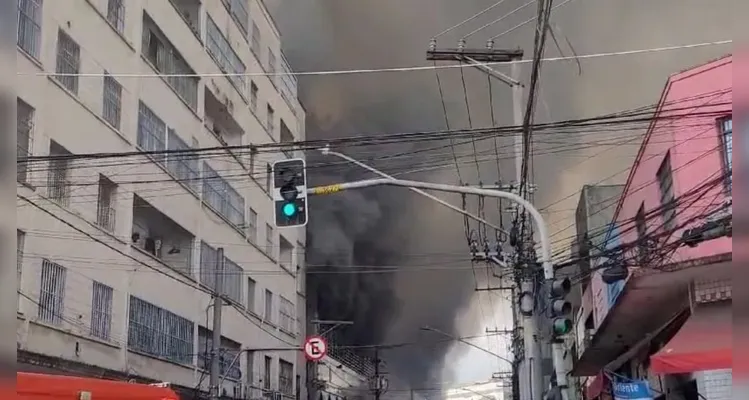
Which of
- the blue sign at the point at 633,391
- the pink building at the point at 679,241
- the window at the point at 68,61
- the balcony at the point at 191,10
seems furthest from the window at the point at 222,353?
the blue sign at the point at 633,391

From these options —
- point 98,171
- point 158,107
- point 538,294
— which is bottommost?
point 538,294

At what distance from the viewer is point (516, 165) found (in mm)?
17703

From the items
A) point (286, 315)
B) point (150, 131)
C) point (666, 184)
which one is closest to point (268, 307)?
point (286, 315)

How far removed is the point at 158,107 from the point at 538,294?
64.3ft

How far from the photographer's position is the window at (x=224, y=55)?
1475 inches

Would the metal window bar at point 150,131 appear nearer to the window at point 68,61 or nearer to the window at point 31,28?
the window at point 68,61

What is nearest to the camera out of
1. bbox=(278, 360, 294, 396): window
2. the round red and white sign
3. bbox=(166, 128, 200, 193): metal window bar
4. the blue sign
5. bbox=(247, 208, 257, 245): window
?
the blue sign

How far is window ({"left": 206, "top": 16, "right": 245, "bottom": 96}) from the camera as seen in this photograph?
37.5 meters

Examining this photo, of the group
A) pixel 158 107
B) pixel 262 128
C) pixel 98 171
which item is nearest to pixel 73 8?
pixel 98 171

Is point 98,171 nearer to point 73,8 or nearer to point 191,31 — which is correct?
point 73,8

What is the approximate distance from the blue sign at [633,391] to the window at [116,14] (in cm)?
1959

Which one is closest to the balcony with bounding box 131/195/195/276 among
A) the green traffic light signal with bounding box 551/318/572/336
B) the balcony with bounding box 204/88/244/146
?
the balcony with bounding box 204/88/244/146

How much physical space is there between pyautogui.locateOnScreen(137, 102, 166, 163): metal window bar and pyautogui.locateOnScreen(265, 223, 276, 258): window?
608 inches

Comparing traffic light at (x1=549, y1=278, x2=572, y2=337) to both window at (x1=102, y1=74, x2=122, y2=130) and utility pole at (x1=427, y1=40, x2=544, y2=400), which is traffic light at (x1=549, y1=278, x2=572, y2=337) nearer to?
utility pole at (x1=427, y1=40, x2=544, y2=400)
